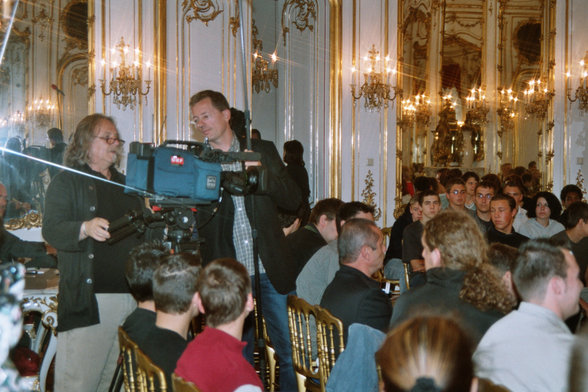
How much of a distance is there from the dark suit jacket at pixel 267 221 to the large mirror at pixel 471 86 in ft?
24.3

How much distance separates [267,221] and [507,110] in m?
8.47

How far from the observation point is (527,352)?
170 centimetres

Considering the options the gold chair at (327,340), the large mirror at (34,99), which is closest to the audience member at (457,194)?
the gold chair at (327,340)

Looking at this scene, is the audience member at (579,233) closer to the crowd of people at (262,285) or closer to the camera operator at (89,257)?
the crowd of people at (262,285)

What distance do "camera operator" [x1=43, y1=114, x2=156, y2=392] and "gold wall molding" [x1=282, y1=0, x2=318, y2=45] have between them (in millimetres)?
5403

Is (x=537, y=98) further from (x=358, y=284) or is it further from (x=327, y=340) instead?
(x=327, y=340)

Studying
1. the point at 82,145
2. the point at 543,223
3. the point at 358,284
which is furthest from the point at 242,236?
the point at 543,223

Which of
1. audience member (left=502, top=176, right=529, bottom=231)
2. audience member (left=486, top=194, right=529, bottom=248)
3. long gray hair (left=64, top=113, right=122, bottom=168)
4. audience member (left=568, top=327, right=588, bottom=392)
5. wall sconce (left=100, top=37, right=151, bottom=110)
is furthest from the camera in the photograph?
wall sconce (left=100, top=37, right=151, bottom=110)

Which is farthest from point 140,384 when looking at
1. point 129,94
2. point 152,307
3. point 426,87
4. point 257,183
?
point 426,87

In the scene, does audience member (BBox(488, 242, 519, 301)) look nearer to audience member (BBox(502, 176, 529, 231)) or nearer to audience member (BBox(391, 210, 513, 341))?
audience member (BBox(391, 210, 513, 341))

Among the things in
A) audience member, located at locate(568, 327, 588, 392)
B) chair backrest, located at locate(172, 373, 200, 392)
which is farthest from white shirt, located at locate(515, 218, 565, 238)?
audience member, located at locate(568, 327, 588, 392)

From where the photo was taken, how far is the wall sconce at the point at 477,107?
10.3 m

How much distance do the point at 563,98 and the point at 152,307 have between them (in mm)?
7473

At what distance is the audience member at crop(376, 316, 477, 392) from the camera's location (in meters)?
0.95
